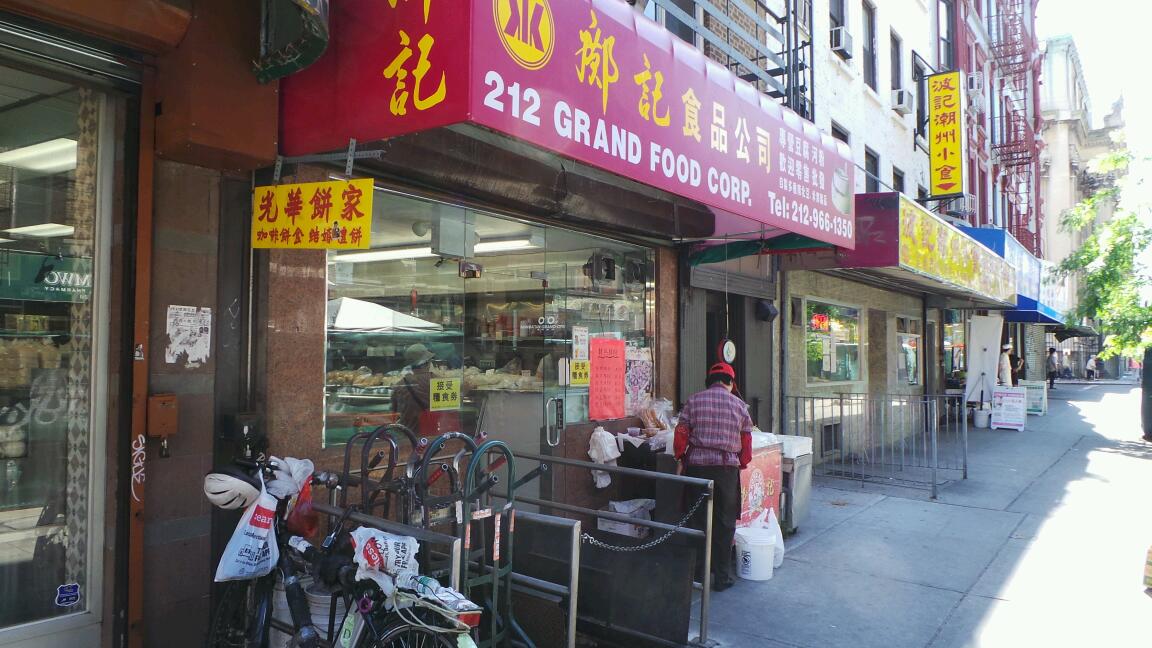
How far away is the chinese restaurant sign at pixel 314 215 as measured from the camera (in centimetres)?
377

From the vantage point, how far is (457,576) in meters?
3.37

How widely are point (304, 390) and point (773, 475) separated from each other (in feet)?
14.8

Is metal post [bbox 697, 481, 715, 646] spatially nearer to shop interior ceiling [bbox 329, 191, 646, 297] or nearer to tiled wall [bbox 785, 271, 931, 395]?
shop interior ceiling [bbox 329, 191, 646, 297]

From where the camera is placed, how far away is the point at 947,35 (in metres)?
19.1

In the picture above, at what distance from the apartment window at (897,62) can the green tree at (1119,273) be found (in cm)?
530

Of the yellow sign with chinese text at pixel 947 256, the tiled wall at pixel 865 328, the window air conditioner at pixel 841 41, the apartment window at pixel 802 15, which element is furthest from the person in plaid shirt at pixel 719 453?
the window air conditioner at pixel 841 41

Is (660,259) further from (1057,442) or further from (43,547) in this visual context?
(1057,442)

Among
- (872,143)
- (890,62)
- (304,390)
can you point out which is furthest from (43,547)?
(890,62)

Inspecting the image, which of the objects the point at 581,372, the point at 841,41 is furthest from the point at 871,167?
the point at 581,372

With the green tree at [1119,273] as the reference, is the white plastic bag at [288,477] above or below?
below

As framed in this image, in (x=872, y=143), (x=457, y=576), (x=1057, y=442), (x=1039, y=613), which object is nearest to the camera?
(x=457, y=576)

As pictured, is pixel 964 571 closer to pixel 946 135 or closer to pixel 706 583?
pixel 706 583

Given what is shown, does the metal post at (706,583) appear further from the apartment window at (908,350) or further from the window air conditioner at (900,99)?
the window air conditioner at (900,99)

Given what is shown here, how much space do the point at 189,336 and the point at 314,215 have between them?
1.01m
